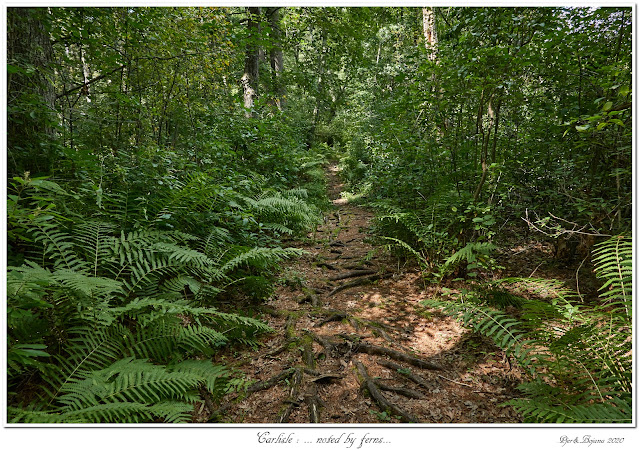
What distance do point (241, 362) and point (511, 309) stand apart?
2.95 metres

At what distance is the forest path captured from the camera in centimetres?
232

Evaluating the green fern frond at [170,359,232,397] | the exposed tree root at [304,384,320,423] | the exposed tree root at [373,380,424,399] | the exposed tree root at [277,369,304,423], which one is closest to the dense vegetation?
the green fern frond at [170,359,232,397]

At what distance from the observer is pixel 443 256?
440 centimetres

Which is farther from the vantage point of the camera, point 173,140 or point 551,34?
point 173,140

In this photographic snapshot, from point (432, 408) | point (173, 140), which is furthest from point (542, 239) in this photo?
point (173, 140)

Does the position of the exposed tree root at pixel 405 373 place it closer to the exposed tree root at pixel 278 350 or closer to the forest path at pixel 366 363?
the forest path at pixel 366 363

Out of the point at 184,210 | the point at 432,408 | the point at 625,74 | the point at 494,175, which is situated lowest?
the point at 432,408

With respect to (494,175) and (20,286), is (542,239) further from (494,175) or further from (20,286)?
(20,286)

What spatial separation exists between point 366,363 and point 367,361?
35 millimetres

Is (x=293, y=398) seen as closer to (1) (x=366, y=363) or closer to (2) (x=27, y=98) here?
(1) (x=366, y=363)

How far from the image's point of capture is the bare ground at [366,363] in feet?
7.58

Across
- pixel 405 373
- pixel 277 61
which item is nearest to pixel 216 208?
pixel 405 373

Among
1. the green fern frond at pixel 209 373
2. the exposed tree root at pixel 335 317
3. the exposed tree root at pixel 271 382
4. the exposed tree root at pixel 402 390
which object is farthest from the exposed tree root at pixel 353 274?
the green fern frond at pixel 209 373

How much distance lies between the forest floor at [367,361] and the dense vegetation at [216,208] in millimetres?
221
